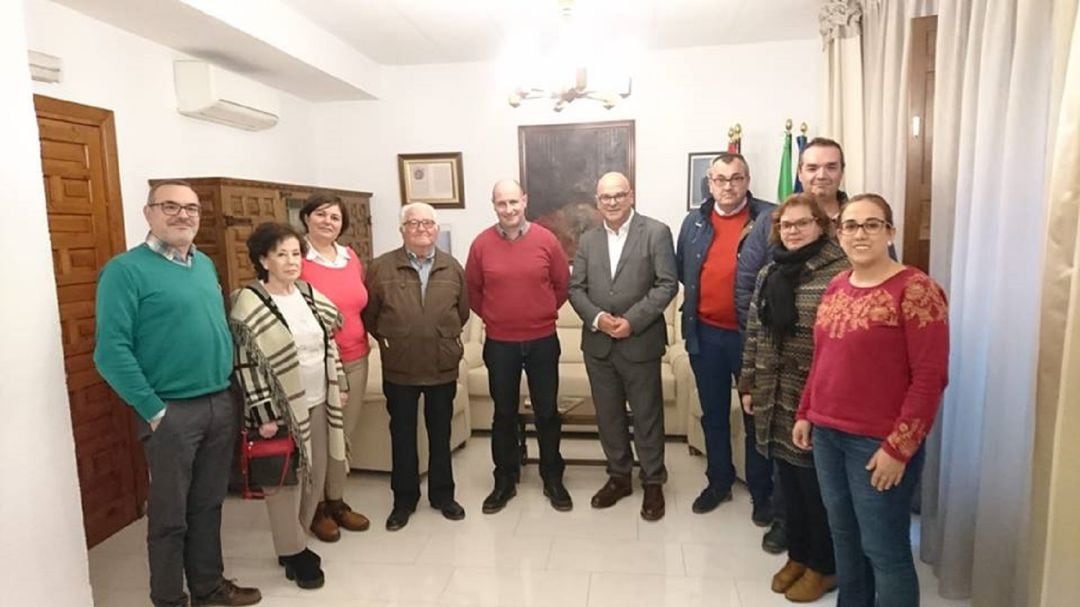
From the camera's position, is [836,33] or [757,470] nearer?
[757,470]

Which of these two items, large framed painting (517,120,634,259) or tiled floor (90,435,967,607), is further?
large framed painting (517,120,634,259)

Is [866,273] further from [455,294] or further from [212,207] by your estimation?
[212,207]

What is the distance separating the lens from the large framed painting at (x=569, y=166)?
4559 millimetres

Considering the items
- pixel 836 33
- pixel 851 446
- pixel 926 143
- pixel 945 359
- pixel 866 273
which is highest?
pixel 836 33

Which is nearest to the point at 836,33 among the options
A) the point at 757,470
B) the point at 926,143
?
the point at 926,143

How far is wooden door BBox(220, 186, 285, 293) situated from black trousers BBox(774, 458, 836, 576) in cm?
262

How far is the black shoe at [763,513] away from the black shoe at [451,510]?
1.29m

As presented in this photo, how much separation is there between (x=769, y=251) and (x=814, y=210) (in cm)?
35

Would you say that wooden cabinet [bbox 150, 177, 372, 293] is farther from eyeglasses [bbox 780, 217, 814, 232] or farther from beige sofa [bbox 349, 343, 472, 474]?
eyeglasses [bbox 780, 217, 814, 232]

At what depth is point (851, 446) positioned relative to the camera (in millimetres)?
1768

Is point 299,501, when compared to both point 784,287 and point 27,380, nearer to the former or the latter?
point 27,380

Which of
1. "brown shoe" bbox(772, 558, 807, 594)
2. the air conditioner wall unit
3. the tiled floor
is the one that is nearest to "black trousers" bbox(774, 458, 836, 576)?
"brown shoe" bbox(772, 558, 807, 594)

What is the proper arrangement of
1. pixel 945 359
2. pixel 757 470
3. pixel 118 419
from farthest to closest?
pixel 118 419 → pixel 757 470 → pixel 945 359

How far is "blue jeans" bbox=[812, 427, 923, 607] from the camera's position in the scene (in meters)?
1.73
